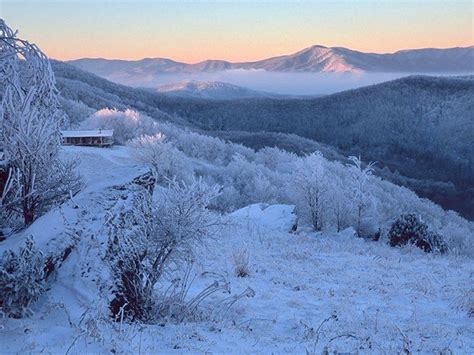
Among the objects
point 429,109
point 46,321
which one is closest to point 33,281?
point 46,321

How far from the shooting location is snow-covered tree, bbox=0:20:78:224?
5.66 metres

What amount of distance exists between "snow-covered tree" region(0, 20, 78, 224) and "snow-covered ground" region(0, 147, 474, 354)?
560mm

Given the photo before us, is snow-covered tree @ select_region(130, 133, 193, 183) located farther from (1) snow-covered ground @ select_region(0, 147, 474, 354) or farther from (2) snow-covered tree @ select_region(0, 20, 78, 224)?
(2) snow-covered tree @ select_region(0, 20, 78, 224)

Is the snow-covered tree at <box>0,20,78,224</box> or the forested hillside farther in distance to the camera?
the forested hillside

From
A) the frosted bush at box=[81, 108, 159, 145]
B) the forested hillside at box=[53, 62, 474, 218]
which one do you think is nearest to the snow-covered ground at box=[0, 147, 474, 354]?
the frosted bush at box=[81, 108, 159, 145]

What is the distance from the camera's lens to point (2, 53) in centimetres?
575

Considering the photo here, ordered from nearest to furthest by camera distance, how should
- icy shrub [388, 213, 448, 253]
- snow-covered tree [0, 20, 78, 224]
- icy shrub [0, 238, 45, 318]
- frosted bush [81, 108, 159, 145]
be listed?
icy shrub [0, 238, 45, 318]
snow-covered tree [0, 20, 78, 224]
icy shrub [388, 213, 448, 253]
frosted bush [81, 108, 159, 145]

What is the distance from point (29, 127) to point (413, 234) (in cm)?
1445

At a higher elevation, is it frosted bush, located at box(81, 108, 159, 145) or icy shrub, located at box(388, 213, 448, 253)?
frosted bush, located at box(81, 108, 159, 145)

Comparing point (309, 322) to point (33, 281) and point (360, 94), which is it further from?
point (360, 94)

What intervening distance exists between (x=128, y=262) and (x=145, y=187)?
1172 mm

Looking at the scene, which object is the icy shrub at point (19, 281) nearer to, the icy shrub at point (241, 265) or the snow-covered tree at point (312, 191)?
the icy shrub at point (241, 265)

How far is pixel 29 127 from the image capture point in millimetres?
5703

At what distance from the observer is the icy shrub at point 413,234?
17.0 metres
